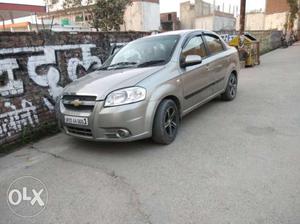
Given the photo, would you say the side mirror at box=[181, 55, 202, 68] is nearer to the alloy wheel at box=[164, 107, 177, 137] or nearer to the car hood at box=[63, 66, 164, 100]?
the car hood at box=[63, 66, 164, 100]

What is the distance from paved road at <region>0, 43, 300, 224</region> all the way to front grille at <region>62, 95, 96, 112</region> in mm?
708

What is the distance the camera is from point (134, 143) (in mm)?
4047

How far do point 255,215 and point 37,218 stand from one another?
6.72 ft

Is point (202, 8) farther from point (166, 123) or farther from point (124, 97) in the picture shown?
point (124, 97)

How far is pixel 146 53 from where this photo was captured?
4.45 m

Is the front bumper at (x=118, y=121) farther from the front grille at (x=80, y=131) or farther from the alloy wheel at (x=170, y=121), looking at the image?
the alloy wheel at (x=170, y=121)

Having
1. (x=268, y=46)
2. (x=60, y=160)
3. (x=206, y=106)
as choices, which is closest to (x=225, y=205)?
(x=60, y=160)

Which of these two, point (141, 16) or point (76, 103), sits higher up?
point (141, 16)

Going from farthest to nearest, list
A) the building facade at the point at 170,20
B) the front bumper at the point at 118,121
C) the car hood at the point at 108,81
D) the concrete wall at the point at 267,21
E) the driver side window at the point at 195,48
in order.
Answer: the building facade at the point at 170,20
the concrete wall at the point at 267,21
the driver side window at the point at 195,48
the car hood at the point at 108,81
the front bumper at the point at 118,121

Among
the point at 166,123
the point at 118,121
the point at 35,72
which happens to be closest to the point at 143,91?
the point at 118,121

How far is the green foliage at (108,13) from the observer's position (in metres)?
10.4

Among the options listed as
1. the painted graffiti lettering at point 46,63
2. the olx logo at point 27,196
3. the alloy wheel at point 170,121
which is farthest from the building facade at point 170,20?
the olx logo at point 27,196

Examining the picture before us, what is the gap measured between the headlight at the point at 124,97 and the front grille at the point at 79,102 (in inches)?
8.9

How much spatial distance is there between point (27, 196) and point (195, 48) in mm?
3529
